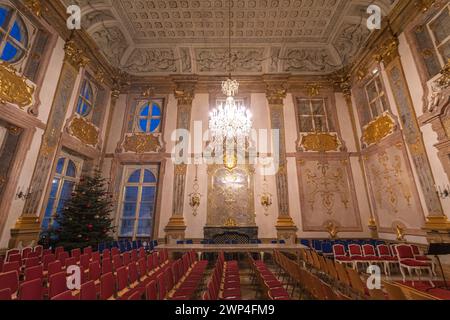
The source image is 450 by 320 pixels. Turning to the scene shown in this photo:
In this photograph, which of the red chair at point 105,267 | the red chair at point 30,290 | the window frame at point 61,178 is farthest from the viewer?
the window frame at point 61,178

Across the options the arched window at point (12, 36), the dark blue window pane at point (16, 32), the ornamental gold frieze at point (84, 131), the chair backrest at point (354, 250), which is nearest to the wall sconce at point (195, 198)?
the ornamental gold frieze at point (84, 131)

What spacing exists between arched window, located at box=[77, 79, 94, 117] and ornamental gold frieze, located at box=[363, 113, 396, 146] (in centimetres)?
1020

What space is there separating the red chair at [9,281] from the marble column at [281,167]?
21.5ft

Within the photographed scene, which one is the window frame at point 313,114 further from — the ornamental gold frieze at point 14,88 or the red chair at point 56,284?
the ornamental gold frieze at point 14,88

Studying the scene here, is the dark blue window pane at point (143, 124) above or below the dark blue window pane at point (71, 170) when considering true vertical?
above

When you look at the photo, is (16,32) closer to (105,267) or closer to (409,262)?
(105,267)

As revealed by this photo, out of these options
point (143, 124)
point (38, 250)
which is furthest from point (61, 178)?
point (143, 124)

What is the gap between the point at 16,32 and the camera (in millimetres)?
5266

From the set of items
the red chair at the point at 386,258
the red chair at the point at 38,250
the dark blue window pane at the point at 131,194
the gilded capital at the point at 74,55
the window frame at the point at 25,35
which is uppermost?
the gilded capital at the point at 74,55

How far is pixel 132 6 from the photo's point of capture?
7.43 meters

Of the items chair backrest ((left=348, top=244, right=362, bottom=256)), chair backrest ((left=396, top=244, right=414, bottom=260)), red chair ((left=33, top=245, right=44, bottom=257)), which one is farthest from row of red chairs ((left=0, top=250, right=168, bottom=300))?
chair backrest ((left=396, top=244, right=414, bottom=260))

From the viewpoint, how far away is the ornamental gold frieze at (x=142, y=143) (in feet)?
27.6

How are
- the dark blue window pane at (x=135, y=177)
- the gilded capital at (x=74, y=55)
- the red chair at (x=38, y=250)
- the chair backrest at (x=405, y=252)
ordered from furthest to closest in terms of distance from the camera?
the dark blue window pane at (x=135, y=177), the gilded capital at (x=74, y=55), the chair backrest at (x=405, y=252), the red chair at (x=38, y=250)
